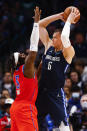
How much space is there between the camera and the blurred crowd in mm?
6835

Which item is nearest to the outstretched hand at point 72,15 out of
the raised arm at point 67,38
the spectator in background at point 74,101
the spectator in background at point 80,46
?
the raised arm at point 67,38

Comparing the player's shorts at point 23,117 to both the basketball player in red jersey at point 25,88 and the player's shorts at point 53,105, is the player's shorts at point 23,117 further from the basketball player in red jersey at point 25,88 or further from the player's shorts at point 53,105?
the player's shorts at point 53,105

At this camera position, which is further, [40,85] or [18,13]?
[18,13]

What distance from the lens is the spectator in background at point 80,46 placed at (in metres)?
9.54

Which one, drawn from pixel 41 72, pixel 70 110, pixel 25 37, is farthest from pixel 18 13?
pixel 41 72

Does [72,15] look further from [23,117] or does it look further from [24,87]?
[23,117]

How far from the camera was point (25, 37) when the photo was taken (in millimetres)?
10969

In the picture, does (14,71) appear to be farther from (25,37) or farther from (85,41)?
(25,37)

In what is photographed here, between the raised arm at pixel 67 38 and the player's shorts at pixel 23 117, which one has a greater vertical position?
the raised arm at pixel 67 38

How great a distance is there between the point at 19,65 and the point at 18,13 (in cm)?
759

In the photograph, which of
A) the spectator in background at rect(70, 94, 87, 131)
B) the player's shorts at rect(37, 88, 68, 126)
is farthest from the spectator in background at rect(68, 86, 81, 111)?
the player's shorts at rect(37, 88, 68, 126)

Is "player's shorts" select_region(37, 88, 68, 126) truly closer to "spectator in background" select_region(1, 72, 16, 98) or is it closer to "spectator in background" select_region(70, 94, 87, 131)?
"spectator in background" select_region(70, 94, 87, 131)

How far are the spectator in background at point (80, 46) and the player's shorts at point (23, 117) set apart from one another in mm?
5080

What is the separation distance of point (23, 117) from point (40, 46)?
512cm
